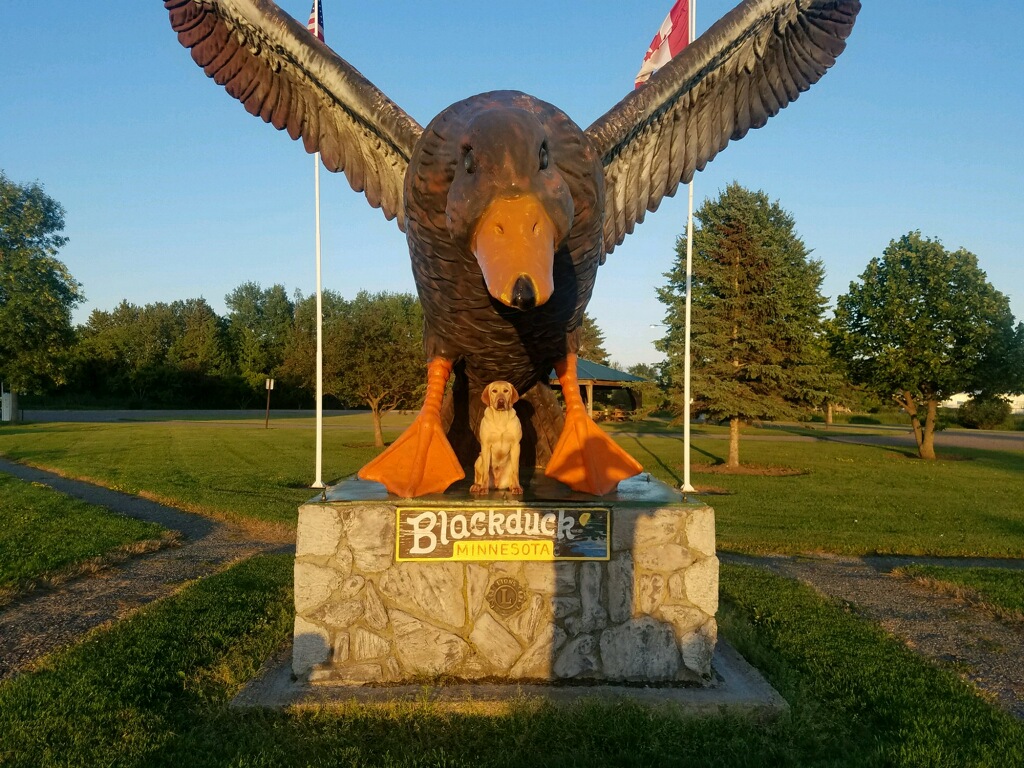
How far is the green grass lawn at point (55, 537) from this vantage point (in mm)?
6173

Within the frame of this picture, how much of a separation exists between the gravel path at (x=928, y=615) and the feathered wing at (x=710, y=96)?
360cm

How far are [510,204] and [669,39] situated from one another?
6708 mm

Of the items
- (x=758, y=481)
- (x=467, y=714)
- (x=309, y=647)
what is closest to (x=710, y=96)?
(x=467, y=714)

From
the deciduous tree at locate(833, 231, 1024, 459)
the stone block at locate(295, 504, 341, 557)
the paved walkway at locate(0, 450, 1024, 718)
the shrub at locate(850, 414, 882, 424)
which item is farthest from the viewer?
the shrub at locate(850, 414, 882, 424)

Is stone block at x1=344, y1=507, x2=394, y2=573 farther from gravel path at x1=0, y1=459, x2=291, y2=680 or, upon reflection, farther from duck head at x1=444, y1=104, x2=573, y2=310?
gravel path at x1=0, y1=459, x2=291, y2=680

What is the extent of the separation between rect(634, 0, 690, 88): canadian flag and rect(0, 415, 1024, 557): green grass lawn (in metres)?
5.67

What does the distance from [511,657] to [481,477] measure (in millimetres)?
947

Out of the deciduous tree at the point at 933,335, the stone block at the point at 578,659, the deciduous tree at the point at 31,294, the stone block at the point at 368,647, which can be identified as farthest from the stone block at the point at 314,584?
the deciduous tree at the point at 31,294

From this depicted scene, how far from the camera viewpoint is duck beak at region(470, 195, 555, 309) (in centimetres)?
222

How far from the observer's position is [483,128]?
2.43 metres

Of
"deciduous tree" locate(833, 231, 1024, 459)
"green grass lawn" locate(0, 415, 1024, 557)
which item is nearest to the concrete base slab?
"green grass lawn" locate(0, 415, 1024, 557)

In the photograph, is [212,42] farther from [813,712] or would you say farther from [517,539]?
[813,712]

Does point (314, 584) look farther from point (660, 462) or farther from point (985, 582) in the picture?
point (660, 462)

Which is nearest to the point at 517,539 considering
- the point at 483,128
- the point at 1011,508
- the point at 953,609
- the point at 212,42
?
the point at 483,128
